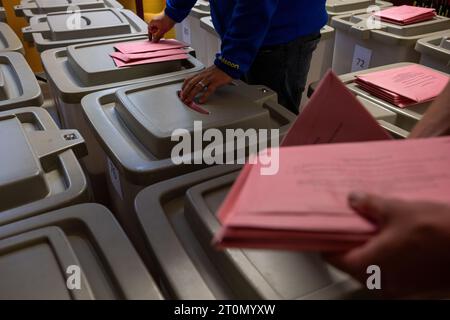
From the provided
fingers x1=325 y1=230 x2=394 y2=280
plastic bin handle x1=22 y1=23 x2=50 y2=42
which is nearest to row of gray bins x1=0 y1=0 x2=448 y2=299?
fingers x1=325 y1=230 x2=394 y2=280

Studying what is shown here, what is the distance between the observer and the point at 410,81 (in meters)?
1.12

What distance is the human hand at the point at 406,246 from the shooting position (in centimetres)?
40

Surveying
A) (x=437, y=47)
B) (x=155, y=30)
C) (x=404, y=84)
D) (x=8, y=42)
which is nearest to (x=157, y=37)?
(x=155, y=30)

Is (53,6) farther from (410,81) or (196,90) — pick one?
(410,81)

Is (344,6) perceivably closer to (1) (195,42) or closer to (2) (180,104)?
(1) (195,42)

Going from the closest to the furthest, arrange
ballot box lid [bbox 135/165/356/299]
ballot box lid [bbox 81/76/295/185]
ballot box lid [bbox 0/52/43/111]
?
ballot box lid [bbox 135/165/356/299], ballot box lid [bbox 81/76/295/185], ballot box lid [bbox 0/52/43/111]

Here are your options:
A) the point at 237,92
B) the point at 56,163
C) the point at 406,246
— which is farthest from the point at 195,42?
the point at 406,246

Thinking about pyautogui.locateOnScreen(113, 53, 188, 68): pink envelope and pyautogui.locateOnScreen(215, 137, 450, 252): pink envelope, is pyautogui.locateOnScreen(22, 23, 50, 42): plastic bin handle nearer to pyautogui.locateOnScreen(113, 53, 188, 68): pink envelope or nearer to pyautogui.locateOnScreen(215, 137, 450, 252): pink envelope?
pyautogui.locateOnScreen(113, 53, 188, 68): pink envelope

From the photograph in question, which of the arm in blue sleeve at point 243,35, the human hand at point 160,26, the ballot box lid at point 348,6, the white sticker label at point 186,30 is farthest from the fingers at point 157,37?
the ballot box lid at point 348,6

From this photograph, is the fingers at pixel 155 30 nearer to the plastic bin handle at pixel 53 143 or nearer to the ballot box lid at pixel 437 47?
the plastic bin handle at pixel 53 143

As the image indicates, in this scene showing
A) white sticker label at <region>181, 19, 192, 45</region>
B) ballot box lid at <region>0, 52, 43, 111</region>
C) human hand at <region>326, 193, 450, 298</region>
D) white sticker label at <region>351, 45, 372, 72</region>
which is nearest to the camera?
human hand at <region>326, 193, 450, 298</region>

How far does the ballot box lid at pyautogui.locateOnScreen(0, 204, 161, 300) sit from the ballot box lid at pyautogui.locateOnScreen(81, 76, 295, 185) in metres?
0.16

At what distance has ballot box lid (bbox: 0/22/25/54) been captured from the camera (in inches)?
56.6

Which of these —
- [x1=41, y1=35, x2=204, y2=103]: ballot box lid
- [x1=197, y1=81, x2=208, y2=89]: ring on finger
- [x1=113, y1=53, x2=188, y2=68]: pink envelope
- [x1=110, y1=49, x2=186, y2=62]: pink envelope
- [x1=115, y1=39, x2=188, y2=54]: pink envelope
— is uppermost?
[x1=197, y1=81, x2=208, y2=89]: ring on finger
